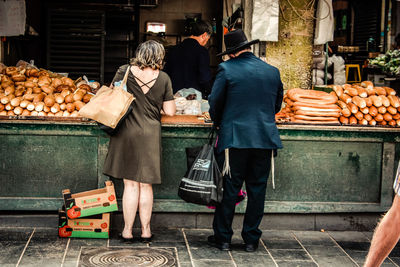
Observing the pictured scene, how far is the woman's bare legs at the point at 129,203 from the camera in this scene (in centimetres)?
527

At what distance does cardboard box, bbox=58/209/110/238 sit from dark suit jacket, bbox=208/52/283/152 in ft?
4.59

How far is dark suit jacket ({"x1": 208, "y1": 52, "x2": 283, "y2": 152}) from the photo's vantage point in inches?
194

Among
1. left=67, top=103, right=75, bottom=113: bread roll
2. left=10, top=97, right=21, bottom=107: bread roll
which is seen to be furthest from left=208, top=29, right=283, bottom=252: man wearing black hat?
left=10, top=97, right=21, bottom=107: bread roll

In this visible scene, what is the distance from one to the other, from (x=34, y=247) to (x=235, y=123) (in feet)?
7.14

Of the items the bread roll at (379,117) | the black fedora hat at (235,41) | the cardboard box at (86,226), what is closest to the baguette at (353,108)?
the bread roll at (379,117)

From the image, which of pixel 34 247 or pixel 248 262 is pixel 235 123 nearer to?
pixel 248 262

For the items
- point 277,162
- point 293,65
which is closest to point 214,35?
point 293,65

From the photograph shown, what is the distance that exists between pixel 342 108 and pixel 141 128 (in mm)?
2236

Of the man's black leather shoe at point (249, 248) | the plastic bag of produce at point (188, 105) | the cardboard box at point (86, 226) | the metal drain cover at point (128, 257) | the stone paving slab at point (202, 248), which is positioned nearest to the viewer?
the metal drain cover at point (128, 257)

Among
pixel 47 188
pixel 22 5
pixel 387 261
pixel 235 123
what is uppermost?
pixel 22 5

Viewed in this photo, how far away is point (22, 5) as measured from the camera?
277 inches

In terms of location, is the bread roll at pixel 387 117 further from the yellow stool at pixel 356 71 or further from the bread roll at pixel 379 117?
the yellow stool at pixel 356 71

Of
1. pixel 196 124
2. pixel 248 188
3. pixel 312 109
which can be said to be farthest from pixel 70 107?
pixel 312 109

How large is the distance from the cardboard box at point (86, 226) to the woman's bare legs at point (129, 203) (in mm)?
202
